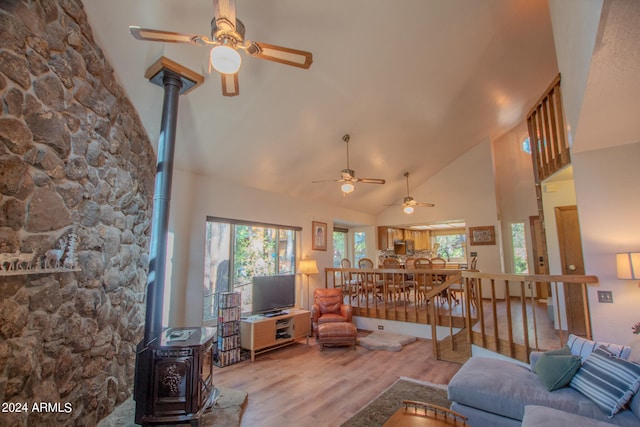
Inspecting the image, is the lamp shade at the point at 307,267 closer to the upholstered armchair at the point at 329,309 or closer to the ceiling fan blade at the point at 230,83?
the upholstered armchair at the point at 329,309

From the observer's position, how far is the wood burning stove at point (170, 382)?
262 cm

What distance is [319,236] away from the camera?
23.6 feet

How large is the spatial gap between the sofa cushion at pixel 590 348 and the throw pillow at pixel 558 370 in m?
0.11

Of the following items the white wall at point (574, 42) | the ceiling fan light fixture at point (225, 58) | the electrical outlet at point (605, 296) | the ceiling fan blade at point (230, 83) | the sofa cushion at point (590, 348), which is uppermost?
the white wall at point (574, 42)

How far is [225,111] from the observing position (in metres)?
3.84

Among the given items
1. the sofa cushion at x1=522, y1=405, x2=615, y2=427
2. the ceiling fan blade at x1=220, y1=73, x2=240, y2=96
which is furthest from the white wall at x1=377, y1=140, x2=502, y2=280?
the ceiling fan blade at x1=220, y1=73, x2=240, y2=96

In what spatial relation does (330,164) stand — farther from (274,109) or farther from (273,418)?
(273,418)

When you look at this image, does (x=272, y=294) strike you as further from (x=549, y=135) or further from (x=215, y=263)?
(x=549, y=135)

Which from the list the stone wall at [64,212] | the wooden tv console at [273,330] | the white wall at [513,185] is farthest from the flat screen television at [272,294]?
the white wall at [513,185]

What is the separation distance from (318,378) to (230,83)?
3577mm

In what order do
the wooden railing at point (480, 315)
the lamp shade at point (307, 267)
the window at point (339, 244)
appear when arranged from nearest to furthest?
the wooden railing at point (480, 315) → the lamp shade at point (307, 267) → the window at point (339, 244)

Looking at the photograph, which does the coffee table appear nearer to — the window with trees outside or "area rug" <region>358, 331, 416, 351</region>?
"area rug" <region>358, 331, 416, 351</region>

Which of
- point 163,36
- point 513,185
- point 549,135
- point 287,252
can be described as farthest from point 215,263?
point 513,185

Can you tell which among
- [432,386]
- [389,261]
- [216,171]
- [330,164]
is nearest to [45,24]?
[216,171]
